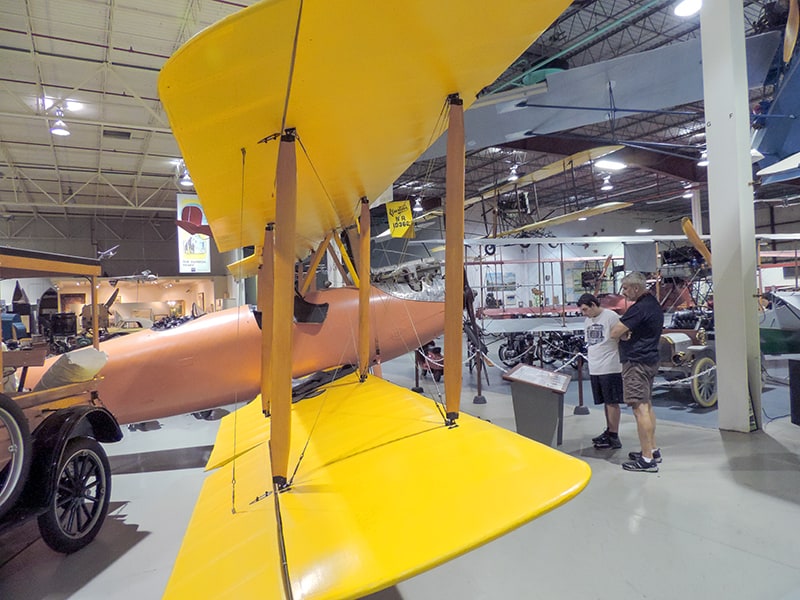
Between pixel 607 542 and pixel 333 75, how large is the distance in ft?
9.58

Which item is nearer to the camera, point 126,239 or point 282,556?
point 282,556

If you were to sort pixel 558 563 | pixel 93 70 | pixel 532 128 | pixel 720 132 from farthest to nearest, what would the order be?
pixel 93 70 → pixel 532 128 → pixel 720 132 → pixel 558 563

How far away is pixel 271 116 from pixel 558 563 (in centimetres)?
274

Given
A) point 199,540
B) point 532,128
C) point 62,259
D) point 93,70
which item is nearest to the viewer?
point 199,540

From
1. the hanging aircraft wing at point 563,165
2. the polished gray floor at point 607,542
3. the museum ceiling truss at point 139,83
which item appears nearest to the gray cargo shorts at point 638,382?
the polished gray floor at point 607,542

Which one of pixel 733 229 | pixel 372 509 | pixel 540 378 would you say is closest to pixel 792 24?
pixel 733 229

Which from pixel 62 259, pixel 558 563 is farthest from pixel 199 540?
pixel 62 259

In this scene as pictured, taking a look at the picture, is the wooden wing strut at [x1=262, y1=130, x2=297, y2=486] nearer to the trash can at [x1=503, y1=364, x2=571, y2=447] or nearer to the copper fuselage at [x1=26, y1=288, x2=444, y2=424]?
the copper fuselage at [x1=26, y1=288, x2=444, y2=424]

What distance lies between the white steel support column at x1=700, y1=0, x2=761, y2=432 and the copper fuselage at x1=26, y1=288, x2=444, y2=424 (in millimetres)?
3866

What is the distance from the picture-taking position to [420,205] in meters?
14.2

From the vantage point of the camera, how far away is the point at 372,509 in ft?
4.77

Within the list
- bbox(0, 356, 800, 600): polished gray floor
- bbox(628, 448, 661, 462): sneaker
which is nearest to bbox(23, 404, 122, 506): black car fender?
bbox(0, 356, 800, 600): polished gray floor

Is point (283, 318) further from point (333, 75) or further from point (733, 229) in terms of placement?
point (733, 229)

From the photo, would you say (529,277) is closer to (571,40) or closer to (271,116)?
(571,40)
